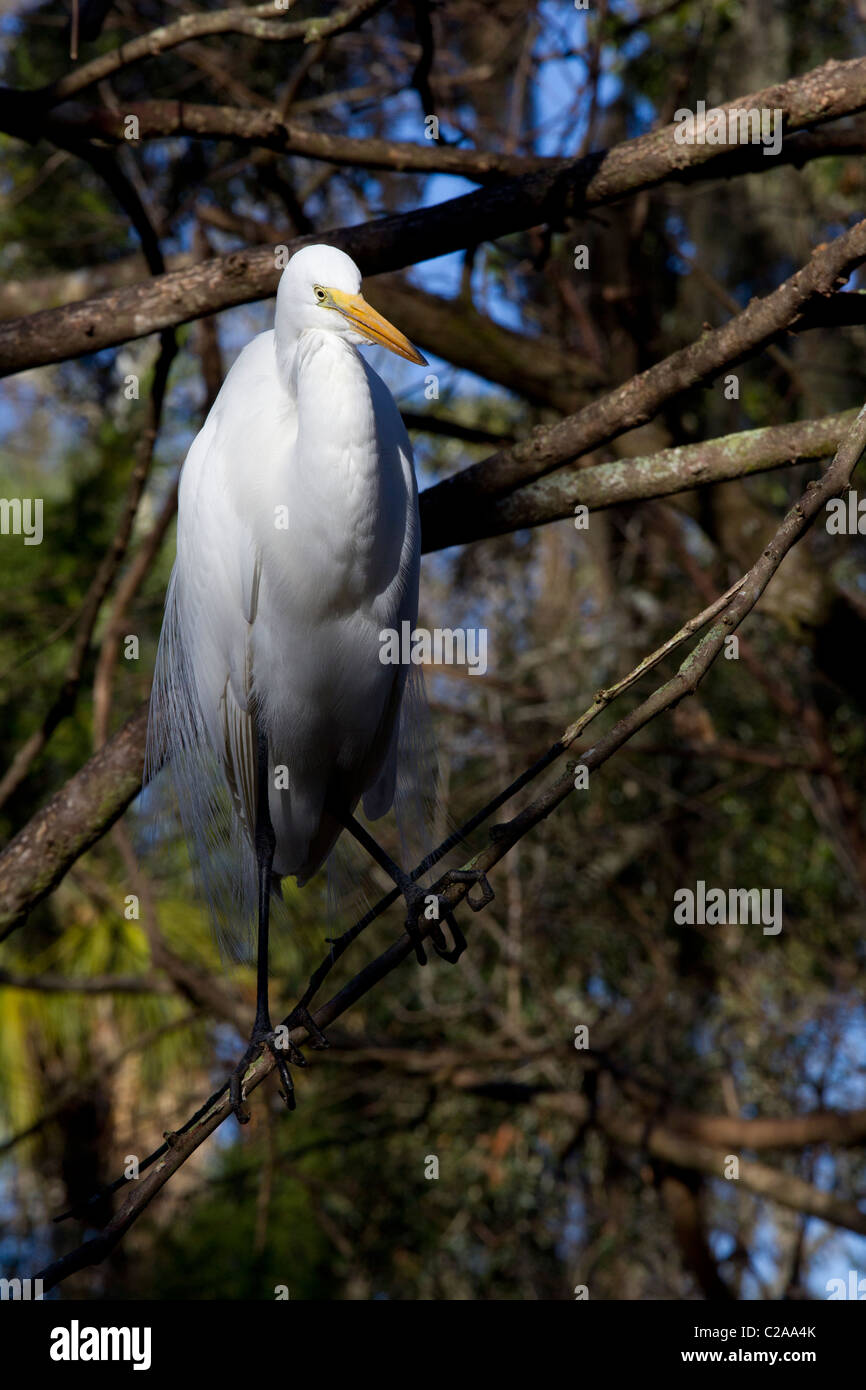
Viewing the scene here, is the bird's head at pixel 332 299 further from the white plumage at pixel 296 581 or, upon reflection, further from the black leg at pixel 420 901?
the black leg at pixel 420 901

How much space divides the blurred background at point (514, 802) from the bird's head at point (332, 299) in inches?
51.9

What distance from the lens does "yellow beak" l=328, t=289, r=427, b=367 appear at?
216 centimetres

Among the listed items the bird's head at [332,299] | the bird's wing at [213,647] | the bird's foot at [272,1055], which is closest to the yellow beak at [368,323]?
the bird's head at [332,299]

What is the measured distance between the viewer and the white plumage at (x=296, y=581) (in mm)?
2221

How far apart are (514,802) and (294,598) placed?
258cm

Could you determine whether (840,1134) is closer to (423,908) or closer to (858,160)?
(423,908)

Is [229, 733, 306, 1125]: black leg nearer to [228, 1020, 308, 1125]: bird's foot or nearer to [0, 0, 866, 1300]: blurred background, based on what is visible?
[228, 1020, 308, 1125]: bird's foot

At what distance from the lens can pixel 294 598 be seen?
2.37 meters

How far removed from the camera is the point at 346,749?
2.58m

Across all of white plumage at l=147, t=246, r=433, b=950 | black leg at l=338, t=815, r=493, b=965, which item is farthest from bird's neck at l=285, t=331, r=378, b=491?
black leg at l=338, t=815, r=493, b=965

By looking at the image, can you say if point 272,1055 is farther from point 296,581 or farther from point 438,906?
point 296,581

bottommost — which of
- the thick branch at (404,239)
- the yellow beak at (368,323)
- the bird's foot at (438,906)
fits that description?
the bird's foot at (438,906)

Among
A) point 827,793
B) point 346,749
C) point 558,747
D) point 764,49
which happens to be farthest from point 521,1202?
point 764,49
